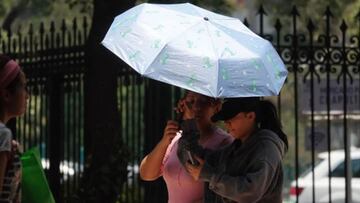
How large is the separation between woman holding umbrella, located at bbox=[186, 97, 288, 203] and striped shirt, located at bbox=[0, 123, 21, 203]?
0.94m

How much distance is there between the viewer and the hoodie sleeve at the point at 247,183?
370cm

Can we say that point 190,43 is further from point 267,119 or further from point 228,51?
point 267,119

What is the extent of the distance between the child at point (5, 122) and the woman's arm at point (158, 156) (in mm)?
937

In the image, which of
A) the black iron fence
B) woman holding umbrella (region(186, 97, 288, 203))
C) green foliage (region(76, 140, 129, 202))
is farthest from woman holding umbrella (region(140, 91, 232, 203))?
green foliage (region(76, 140, 129, 202))

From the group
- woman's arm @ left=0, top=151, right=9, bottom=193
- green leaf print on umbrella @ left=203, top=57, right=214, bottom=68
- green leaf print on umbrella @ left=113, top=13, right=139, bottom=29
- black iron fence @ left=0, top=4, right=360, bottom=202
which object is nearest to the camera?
woman's arm @ left=0, top=151, right=9, bottom=193

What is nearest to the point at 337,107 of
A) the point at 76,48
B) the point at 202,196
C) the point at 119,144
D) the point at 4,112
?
the point at 119,144

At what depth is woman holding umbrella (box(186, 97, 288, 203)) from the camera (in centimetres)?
373

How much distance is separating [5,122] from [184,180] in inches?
43.2

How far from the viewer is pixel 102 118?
7.80 metres

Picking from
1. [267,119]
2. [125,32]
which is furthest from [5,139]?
[267,119]

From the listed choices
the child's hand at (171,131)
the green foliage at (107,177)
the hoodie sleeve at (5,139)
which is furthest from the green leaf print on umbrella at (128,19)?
the green foliage at (107,177)

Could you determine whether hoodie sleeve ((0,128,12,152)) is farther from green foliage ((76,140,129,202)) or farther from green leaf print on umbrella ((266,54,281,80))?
green foliage ((76,140,129,202))

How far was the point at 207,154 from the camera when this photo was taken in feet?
13.2

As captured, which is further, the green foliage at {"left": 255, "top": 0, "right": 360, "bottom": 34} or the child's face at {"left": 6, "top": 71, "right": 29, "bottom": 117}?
the green foliage at {"left": 255, "top": 0, "right": 360, "bottom": 34}
